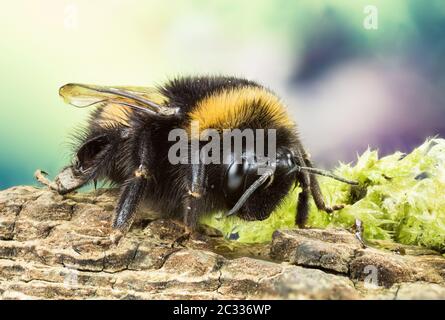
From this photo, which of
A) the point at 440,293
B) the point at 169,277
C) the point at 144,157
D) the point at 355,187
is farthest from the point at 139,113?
the point at 440,293

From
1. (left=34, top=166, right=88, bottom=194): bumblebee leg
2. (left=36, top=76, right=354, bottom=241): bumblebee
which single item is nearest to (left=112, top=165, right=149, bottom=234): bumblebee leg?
(left=36, top=76, right=354, bottom=241): bumblebee

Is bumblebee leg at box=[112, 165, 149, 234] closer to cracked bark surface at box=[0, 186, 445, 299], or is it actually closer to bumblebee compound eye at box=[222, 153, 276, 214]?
cracked bark surface at box=[0, 186, 445, 299]

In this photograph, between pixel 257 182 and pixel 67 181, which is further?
pixel 67 181

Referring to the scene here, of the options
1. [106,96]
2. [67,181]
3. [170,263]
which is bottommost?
[170,263]

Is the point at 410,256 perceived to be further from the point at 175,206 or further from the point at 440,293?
the point at 175,206

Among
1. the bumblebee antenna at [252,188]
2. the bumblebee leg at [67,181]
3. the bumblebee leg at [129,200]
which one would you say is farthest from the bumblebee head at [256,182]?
the bumblebee leg at [67,181]

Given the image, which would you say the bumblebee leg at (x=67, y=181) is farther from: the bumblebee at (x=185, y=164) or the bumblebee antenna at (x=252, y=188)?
the bumblebee antenna at (x=252, y=188)

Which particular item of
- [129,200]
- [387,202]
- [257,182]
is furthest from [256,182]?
[387,202]

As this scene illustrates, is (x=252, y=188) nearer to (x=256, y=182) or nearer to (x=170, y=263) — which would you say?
(x=256, y=182)
